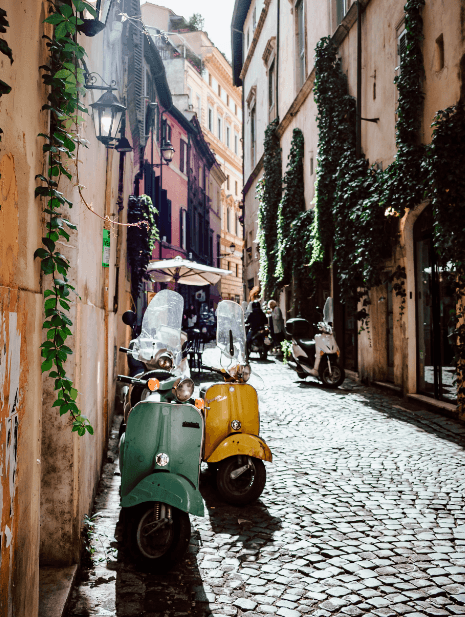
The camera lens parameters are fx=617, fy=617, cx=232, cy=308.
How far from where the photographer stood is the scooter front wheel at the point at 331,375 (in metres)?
11.3

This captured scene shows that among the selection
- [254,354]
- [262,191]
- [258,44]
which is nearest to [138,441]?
[254,354]

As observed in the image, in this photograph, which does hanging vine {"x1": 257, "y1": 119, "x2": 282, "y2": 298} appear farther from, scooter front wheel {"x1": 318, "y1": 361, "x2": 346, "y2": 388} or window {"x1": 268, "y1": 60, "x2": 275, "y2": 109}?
scooter front wheel {"x1": 318, "y1": 361, "x2": 346, "y2": 388}

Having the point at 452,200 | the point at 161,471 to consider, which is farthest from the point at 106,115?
the point at 452,200

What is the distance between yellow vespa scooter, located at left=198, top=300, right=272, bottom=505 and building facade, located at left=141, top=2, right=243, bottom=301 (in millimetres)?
27362

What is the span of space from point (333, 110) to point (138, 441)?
36.0 ft

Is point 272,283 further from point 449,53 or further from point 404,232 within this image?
point 449,53

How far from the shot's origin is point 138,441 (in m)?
3.81

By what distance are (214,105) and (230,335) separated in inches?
1693

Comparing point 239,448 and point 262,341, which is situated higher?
point 262,341

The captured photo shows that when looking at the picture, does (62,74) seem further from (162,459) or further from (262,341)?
(262,341)

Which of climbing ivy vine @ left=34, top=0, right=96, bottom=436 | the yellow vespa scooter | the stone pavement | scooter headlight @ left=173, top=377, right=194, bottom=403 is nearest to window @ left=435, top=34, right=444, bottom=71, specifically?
the stone pavement

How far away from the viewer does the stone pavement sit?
3.11m

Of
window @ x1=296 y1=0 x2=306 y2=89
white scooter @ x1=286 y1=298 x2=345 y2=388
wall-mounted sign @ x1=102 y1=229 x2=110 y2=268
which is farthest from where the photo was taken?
window @ x1=296 y1=0 x2=306 y2=89

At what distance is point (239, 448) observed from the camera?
4.71 m
